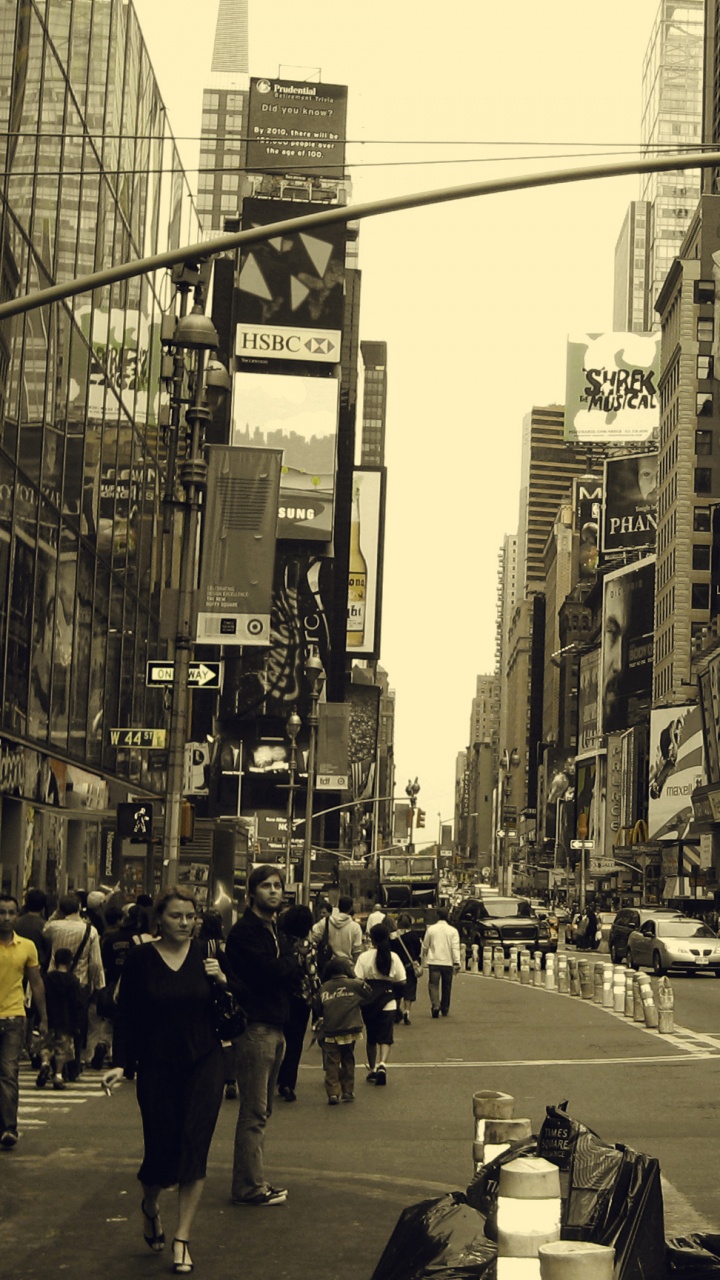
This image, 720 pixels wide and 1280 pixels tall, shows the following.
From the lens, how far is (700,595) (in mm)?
116750

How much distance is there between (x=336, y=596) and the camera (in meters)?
118

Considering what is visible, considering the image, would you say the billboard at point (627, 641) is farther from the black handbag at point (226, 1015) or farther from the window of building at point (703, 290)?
the black handbag at point (226, 1015)

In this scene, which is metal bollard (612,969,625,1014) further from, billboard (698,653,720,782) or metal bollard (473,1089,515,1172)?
billboard (698,653,720,782)

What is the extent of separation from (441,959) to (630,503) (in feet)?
432

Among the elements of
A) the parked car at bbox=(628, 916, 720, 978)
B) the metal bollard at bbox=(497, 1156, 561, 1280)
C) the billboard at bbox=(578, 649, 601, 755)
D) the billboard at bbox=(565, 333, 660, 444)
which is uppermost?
the billboard at bbox=(565, 333, 660, 444)

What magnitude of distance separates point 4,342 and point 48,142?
18.0 ft

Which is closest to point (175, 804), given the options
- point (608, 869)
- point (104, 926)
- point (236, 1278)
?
point (104, 926)

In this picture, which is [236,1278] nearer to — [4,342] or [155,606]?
[4,342]

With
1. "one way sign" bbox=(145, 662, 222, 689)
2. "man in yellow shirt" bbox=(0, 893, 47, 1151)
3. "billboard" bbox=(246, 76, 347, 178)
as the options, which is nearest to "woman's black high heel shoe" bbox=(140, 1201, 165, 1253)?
"man in yellow shirt" bbox=(0, 893, 47, 1151)

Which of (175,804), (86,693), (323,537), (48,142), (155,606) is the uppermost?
(323,537)

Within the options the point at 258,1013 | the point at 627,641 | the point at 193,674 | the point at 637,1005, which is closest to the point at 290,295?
the point at 627,641

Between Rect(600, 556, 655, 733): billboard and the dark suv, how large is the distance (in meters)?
90.7

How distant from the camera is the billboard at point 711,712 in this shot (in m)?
78.1

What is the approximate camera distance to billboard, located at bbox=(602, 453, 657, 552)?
15362 centimetres
